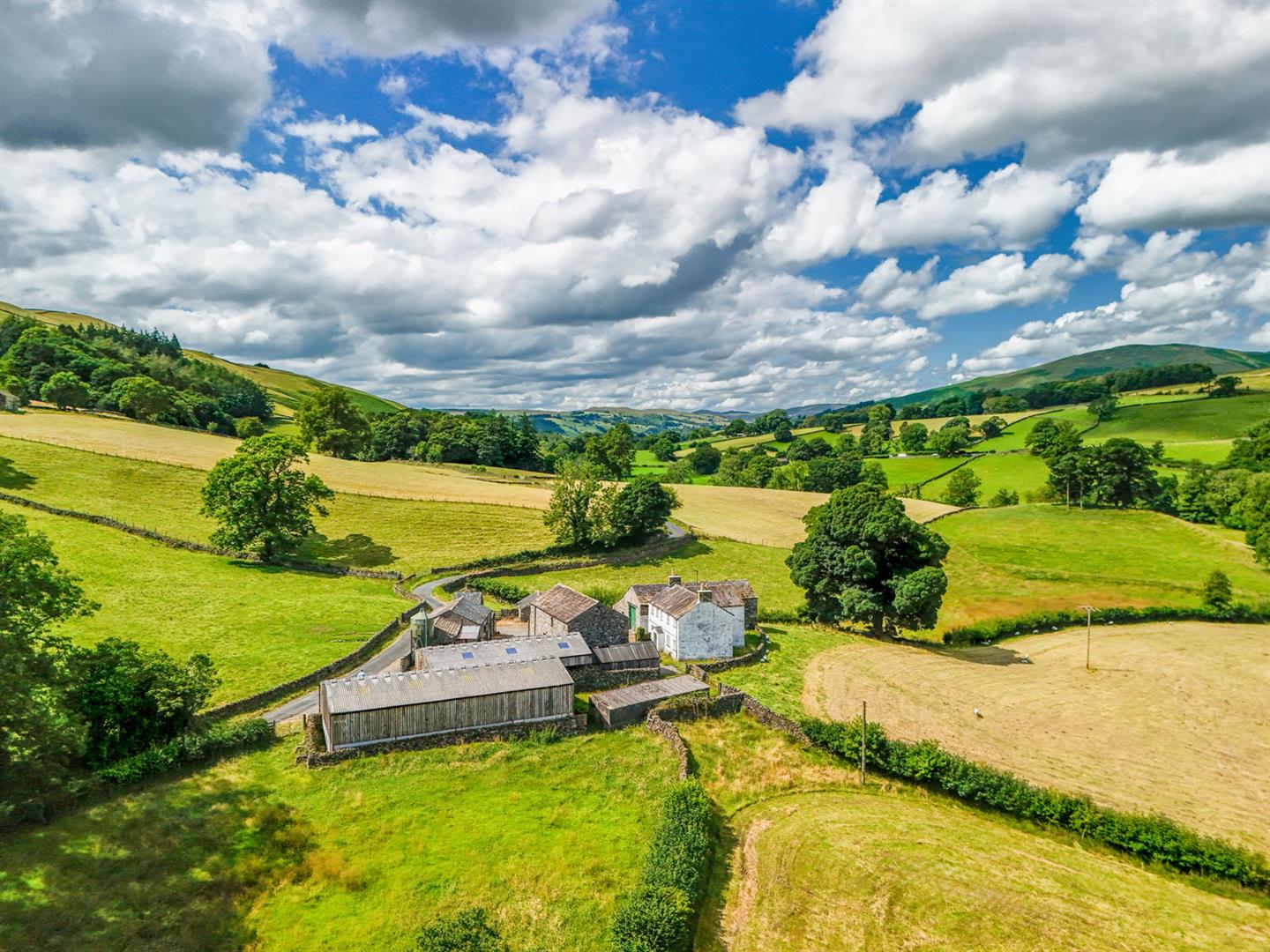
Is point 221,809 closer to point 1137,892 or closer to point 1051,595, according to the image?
point 1137,892

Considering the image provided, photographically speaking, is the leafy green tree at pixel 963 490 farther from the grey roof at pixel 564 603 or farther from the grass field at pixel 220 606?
the grass field at pixel 220 606

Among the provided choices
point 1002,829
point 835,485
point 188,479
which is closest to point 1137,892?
point 1002,829

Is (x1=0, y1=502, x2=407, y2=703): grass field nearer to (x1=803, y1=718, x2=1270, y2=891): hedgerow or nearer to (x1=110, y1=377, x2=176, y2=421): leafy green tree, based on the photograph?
(x1=803, y1=718, x2=1270, y2=891): hedgerow

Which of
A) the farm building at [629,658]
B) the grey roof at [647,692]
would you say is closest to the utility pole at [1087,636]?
the grey roof at [647,692]

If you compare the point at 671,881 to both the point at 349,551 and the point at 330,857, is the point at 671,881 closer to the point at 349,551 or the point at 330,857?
the point at 330,857

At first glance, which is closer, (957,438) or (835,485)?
(835,485)

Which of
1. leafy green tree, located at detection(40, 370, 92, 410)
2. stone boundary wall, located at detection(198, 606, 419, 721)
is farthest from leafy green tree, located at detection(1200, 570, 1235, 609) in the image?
leafy green tree, located at detection(40, 370, 92, 410)
